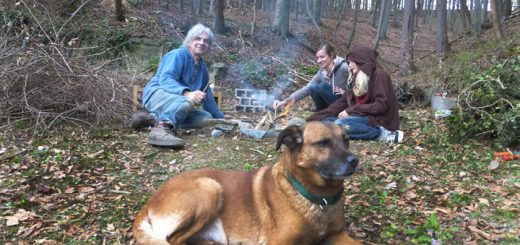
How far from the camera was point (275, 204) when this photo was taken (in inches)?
141

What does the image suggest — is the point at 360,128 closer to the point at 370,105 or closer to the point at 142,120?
the point at 370,105

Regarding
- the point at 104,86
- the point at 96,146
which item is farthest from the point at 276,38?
the point at 96,146

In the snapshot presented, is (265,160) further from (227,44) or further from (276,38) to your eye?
(276,38)

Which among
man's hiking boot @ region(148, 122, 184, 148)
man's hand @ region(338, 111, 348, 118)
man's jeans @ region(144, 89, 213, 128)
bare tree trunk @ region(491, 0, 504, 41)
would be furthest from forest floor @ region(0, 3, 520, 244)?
bare tree trunk @ region(491, 0, 504, 41)

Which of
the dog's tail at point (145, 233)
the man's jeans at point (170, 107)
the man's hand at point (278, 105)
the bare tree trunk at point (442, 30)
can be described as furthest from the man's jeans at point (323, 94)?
the bare tree trunk at point (442, 30)

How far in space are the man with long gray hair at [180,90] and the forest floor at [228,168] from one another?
0.98 feet

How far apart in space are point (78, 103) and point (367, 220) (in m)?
5.06

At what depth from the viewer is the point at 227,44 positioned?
16188mm

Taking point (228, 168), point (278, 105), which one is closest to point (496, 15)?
point (278, 105)

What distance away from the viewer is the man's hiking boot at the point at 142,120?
7031 mm

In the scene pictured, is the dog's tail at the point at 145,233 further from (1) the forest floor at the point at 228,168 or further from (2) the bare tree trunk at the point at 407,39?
(2) the bare tree trunk at the point at 407,39

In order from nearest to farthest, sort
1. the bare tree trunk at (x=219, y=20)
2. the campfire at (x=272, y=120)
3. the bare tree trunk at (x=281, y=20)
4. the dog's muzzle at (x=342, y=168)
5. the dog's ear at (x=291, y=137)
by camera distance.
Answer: the dog's muzzle at (x=342, y=168)
the dog's ear at (x=291, y=137)
the campfire at (x=272, y=120)
the bare tree trunk at (x=219, y=20)
the bare tree trunk at (x=281, y=20)

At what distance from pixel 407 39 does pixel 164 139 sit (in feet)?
39.8

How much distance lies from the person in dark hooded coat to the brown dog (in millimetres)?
3202
